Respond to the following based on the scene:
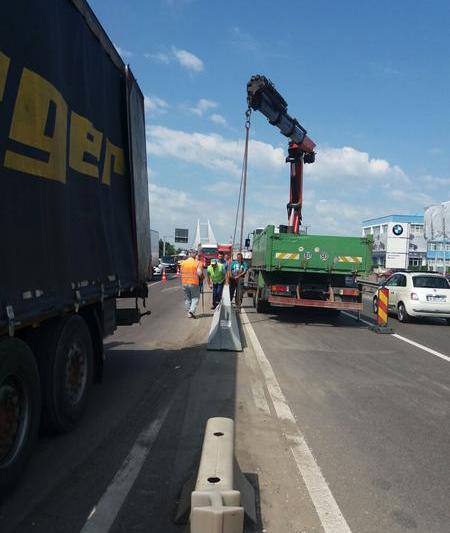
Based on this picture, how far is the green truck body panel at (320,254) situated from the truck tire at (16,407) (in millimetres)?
10001

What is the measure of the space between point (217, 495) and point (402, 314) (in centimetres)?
1407

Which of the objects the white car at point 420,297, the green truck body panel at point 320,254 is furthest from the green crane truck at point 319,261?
the white car at point 420,297

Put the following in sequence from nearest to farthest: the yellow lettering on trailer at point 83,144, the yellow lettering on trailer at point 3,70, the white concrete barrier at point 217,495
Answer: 1. the white concrete barrier at point 217,495
2. the yellow lettering on trailer at point 3,70
3. the yellow lettering on trailer at point 83,144

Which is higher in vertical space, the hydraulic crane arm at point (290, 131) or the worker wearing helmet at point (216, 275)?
the hydraulic crane arm at point (290, 131)

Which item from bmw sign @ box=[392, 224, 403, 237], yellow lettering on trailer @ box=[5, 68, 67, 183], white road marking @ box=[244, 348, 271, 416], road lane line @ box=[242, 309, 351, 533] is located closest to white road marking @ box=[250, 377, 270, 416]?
white road marking @ box=[244, 348, 271, 416]

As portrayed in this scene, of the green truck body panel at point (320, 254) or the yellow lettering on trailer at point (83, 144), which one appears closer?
the yellow lettering on trailer at point (83, 144)

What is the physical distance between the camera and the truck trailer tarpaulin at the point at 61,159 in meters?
3.49

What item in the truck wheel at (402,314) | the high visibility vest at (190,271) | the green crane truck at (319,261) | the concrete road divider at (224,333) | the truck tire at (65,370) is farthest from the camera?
the truck wheel at (402,314)

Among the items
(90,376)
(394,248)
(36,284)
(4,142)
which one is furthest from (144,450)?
(394,248)

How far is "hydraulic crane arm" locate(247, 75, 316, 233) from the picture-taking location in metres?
15.9

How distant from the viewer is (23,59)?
142 inches

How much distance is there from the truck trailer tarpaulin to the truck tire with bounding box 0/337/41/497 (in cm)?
31

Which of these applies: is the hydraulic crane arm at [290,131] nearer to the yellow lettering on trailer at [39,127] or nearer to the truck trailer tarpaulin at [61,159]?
the truck trailer tarpaulin at [61,159]

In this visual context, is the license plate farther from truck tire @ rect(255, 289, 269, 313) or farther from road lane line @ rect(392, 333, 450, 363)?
truck tire @ rect(255, 289, 269, 313)
